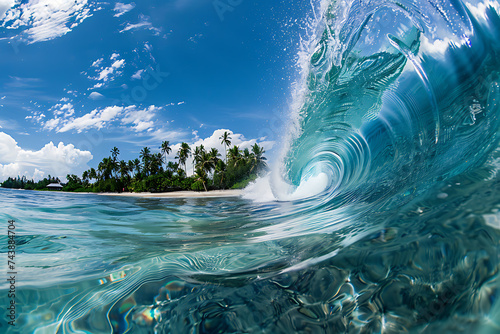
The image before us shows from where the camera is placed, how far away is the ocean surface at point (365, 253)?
3.41 feet

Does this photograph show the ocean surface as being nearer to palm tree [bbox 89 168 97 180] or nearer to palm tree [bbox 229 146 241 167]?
palm tree [bbox 229 146 241 167]

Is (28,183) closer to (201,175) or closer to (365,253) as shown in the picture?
(201,175)

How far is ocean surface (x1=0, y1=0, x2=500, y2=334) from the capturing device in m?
1.04

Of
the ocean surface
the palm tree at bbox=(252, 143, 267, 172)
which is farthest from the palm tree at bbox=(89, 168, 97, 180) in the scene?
the ocean surface

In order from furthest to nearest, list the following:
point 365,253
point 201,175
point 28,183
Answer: point 28,183, point 201,175, point 365,253

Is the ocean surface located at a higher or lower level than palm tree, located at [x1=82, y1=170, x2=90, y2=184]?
lower

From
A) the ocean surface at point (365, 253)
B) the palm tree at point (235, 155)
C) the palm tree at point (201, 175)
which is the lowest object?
the ocean surface at point (365, 253)

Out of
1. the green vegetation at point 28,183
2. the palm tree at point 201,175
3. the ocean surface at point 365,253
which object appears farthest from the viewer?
the green vegetation at point 28,183

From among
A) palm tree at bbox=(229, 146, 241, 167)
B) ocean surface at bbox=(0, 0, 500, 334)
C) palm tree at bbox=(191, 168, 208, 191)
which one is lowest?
ocean surface at bbox=(0, 0, 500, 334)

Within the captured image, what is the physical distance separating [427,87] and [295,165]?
5.76 meters

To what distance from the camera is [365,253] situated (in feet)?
4.46

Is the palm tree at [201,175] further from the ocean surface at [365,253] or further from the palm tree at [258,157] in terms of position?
the ocean surface at [365,253]

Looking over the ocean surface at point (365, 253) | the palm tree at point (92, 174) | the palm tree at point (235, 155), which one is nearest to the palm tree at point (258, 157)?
the palm tree at point (235, 155)

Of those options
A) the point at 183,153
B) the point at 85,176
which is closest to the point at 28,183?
the point at 85,176
